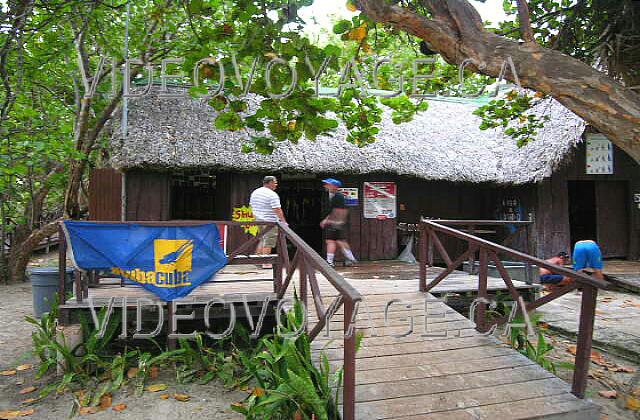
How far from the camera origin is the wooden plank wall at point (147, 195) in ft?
26.9

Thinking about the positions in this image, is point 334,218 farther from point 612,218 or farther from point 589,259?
point 612,218

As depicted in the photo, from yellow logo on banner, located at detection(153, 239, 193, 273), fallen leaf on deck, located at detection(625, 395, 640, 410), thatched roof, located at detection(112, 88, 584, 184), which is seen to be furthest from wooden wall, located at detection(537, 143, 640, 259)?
yellow logo on banner, located at detection(153, 239, 193, 273)

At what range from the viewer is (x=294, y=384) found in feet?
10.2

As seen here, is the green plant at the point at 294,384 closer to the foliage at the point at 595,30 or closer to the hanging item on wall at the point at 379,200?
the foliage at the point at 595,30

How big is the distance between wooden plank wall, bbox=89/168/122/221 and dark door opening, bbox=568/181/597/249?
11186 millimetres

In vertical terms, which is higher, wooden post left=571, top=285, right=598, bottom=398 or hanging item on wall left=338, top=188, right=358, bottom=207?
hanging item on wall left=338, top=188, right=358, bottom=207

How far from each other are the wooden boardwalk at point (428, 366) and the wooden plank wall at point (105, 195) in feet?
10.8

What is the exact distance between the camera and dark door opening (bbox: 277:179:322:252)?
36.6 ft

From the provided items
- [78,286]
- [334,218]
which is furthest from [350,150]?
[78,286]

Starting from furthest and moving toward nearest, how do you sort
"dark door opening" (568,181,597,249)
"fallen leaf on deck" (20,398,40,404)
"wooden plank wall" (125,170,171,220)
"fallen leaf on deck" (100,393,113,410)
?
1. "dark door opening" (568,181,597,249)
2. "wooden plank wall" (125,170,171,220)
3. "fallen leaf on deck" (20,398,40,404)
4. "fallen leaf on deck" (100,393,113,410)

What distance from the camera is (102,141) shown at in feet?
33.6

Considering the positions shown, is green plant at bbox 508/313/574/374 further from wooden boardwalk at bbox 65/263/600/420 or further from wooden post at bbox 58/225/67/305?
wooden post at bbox 58/225/67/305

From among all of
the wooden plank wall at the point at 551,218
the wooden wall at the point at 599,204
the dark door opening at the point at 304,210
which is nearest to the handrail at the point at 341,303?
the dark door opening at the point at 304,210

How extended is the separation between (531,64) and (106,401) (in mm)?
4399
